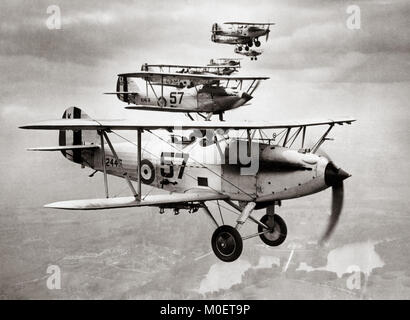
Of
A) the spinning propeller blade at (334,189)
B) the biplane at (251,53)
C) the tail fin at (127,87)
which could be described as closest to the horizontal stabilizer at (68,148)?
the tail fin at (127,87)

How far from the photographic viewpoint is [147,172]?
10727mm

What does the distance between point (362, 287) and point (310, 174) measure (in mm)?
4018

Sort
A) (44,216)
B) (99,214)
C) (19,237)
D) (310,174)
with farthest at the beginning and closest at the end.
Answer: (99,214) → (44,216) → (19,237) → (310,174)

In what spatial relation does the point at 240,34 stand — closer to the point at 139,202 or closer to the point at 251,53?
the point at 251,53

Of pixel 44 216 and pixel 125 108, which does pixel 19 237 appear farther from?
pixel 125 108

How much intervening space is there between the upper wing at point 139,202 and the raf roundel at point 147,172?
1121 millimetres

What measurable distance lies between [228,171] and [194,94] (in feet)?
16.4

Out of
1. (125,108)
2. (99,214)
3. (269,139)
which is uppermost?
(125,108)

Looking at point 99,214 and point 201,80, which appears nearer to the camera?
point 201,80

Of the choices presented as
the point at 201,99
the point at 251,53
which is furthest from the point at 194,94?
the point at 251,53

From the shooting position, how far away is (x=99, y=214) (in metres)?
32.2

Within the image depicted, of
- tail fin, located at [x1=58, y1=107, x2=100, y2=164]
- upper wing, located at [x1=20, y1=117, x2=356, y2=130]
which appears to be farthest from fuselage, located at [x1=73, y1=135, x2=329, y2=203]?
tail fin, located at [x1=58, y1=107, x2=100, y2=164]

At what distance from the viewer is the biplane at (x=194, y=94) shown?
13.3 m
